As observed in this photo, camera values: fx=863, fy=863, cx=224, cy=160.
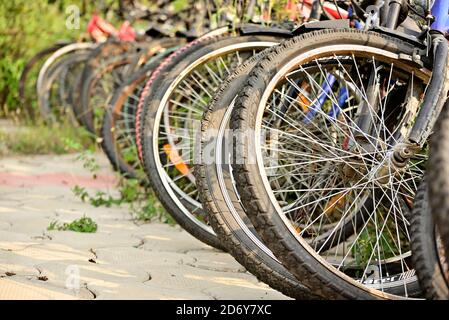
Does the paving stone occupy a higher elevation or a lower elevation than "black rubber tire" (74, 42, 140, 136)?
lower

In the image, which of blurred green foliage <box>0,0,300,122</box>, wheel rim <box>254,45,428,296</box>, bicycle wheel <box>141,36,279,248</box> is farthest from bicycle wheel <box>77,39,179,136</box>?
wheel rim <box>254,45,428,296</box>

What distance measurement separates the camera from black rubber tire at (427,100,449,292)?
2100 mm

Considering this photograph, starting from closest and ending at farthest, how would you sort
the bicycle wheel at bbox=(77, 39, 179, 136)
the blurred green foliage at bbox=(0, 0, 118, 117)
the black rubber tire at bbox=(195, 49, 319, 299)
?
the black rubber tire at bbox=(195, 49, 319, 299), the bicycle wheel at bbox=(77, 39, 179, 136), the blurred green foliage at bbox=(0, 0, 118, 117)

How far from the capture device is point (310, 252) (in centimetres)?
265

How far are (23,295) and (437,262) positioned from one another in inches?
53.8

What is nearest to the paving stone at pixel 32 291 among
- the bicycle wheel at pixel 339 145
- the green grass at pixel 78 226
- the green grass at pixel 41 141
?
the bicycle wheel at pixel 339 145

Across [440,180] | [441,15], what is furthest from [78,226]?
[440,180]

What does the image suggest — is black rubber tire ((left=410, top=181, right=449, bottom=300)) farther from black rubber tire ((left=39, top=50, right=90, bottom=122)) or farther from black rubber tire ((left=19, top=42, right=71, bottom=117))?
black rubber tire ((left=19, top=42, right=71, bottom=117))

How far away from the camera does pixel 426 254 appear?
2375 millimetres

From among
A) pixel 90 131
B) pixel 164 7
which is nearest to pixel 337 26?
pixel 90 131

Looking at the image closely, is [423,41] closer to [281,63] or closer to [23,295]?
[281,63]

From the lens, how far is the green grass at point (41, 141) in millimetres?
7445

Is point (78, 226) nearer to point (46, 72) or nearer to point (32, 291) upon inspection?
point (32, 291)

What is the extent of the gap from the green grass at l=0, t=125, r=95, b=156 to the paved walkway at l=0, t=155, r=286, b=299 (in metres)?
2.02
